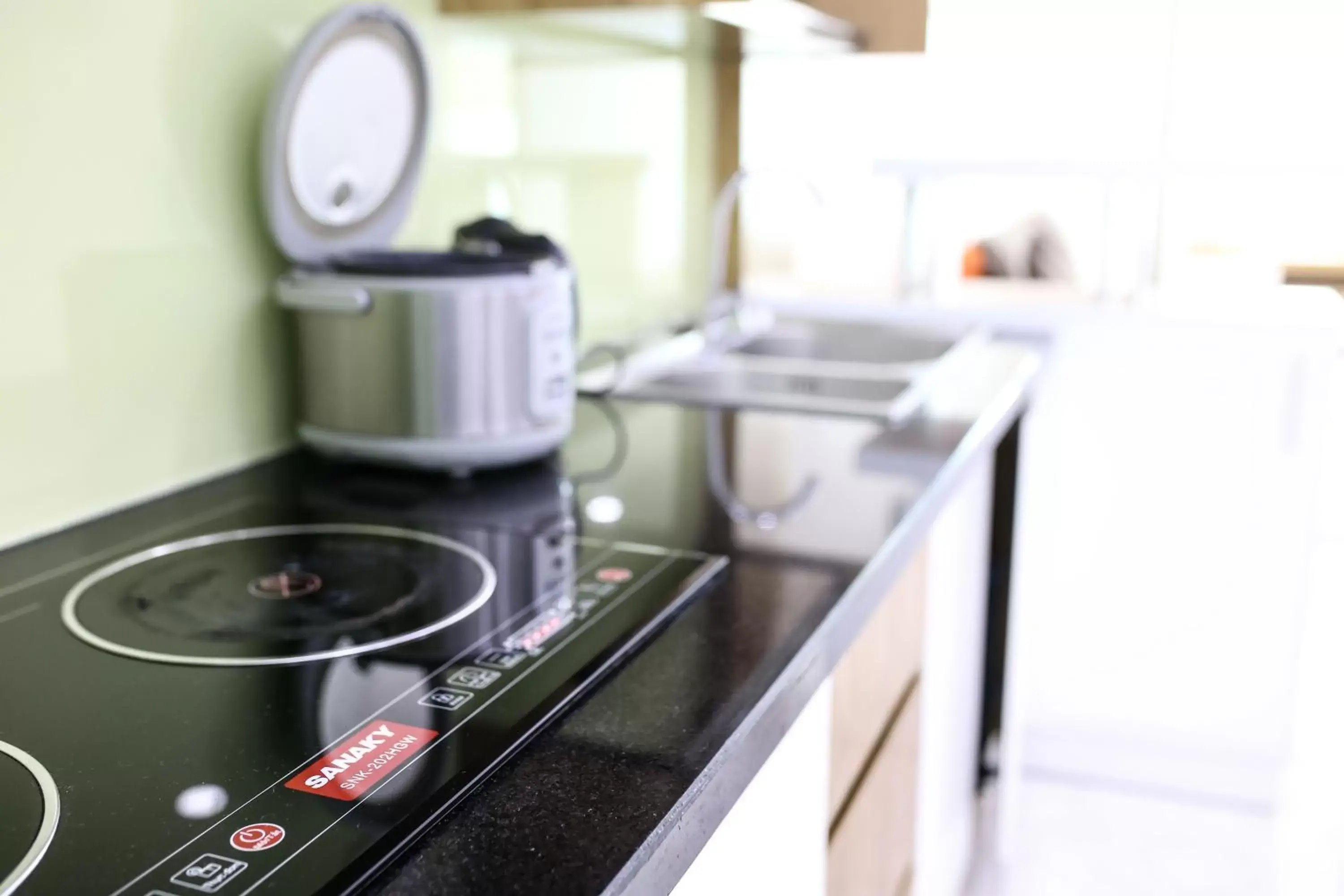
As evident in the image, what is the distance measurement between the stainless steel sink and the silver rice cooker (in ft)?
1.38

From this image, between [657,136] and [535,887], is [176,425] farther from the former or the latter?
[657,136]

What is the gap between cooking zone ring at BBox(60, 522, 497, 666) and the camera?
818 millimetres

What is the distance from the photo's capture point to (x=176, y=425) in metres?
1.22

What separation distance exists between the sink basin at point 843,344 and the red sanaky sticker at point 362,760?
1.54 metres

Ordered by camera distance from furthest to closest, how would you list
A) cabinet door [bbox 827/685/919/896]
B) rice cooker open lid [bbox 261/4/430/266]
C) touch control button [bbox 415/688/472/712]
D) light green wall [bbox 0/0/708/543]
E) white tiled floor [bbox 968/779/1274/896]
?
white tiled floor [bbox 968/779/1274/896], rice cooker open lid [bbox 261/4/430/266], cabinet door [bbox 827/685/919/896], light green wall [bbox 0/0/708/543], touch control button [bbox 415/688/472/712]

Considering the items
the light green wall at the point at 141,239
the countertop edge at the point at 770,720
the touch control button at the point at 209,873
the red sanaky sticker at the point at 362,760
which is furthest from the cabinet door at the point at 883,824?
the light green wall at the point at 141,239

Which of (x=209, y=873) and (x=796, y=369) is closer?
(x=209, y=873)

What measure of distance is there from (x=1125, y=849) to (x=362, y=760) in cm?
192

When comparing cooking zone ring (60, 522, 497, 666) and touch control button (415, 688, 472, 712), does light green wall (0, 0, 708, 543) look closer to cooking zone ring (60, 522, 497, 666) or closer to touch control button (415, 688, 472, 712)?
cooking zone ring (60, 522, 497, 666)

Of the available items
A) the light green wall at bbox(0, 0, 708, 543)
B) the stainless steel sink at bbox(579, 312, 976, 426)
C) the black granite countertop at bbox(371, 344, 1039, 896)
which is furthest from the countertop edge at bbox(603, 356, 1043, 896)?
the light green wall at bbox(0, 0, 708, 543)

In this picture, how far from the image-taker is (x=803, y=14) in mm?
1728

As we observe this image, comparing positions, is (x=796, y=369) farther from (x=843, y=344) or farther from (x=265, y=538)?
(x=265, y=538)

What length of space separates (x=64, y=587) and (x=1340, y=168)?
219 centimetres

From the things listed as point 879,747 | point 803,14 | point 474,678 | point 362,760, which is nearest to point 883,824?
point 879,747
